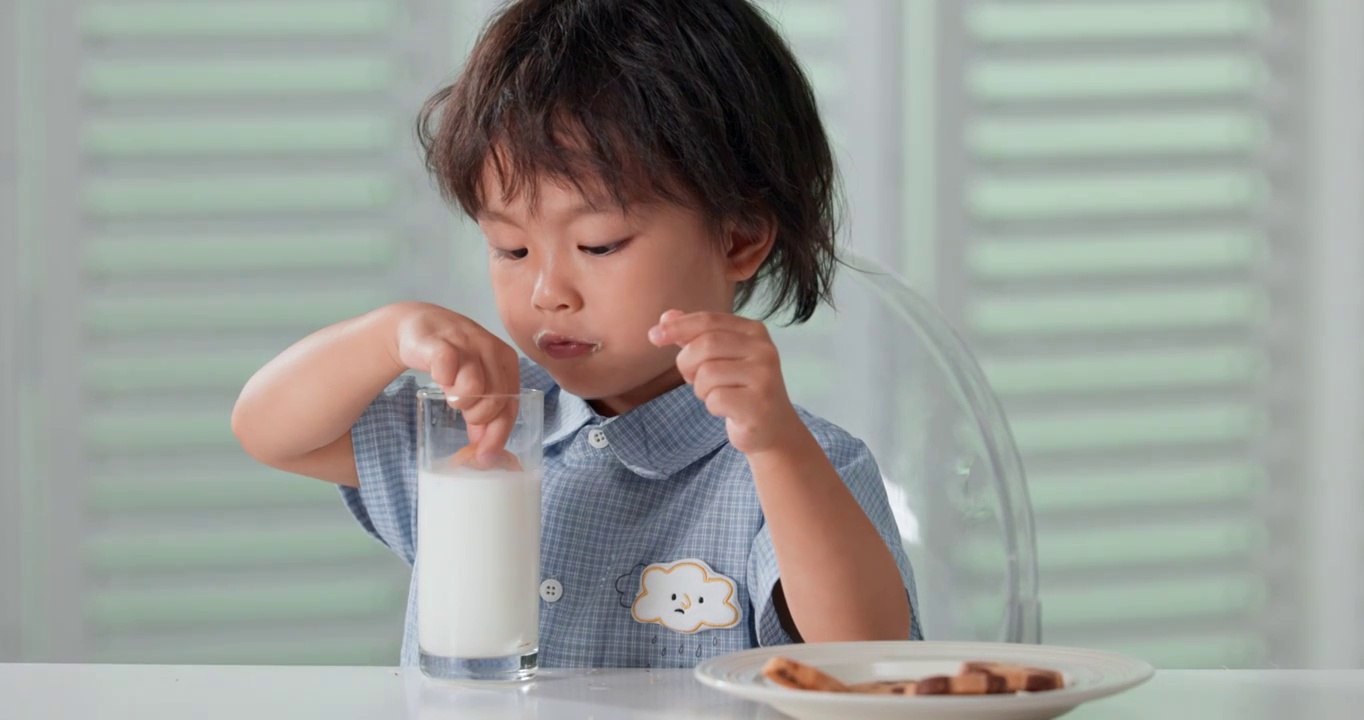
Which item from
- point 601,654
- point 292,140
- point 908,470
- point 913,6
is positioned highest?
point 913,6

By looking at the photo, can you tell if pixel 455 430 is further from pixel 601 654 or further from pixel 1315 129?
pixel 1315 129

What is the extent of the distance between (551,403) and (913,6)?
0.92m

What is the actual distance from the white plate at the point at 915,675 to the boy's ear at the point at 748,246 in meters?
0.35

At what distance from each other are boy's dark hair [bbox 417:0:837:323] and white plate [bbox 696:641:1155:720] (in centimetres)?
32

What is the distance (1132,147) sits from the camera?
1771 mm

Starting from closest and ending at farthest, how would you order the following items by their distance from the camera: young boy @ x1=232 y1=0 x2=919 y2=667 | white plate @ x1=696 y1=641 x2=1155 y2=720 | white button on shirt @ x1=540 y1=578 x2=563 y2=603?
white plate @ x1=696 y1=641 x2=1155 y2=720, young boy @ x1=232 y1=0 x2=919 y2=667, white button on shirt @ x1=540 y1=578 x2=563 y2=603

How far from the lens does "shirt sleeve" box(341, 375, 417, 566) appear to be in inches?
36.8

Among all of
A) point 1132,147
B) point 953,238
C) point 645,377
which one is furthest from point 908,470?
point 1132,147

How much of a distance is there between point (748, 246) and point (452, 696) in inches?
16.0

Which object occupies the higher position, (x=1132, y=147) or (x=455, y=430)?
(x=1132, y=147)

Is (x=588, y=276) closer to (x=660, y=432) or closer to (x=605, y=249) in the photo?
(x=605, y=249)

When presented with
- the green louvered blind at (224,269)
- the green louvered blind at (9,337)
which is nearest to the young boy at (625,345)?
the green louvered blind at (224,269)

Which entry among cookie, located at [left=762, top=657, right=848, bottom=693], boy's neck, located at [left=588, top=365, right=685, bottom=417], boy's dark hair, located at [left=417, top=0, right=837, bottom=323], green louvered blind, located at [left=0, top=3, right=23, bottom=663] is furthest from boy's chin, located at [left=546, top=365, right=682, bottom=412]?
green louvered blind, located at [left=0, top=3, right=23, bottom=663]

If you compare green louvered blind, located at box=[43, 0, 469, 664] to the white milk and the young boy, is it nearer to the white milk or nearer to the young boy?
the young boy
